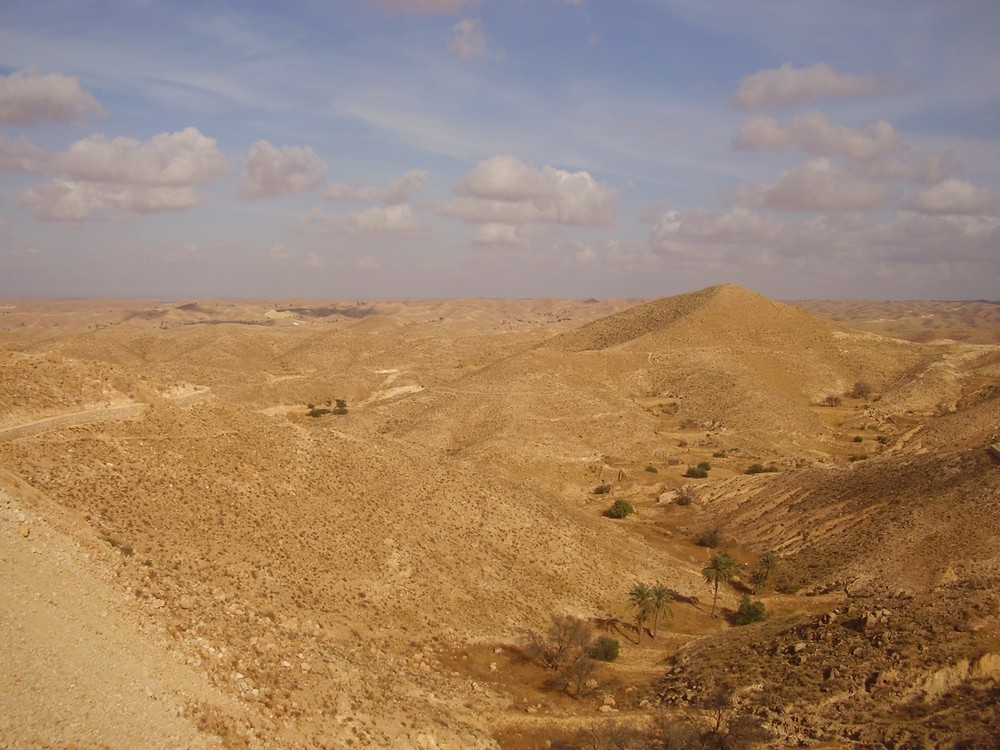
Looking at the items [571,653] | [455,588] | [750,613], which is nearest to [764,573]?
[750,613]

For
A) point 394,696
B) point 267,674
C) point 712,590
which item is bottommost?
point 712,590

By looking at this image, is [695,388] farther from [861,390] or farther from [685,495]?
[685,495]

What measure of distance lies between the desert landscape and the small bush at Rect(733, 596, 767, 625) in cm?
11

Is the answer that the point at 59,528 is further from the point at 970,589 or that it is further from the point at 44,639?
the point at 970,589

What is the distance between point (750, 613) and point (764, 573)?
3826 millimetres

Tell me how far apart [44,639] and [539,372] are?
49.4 meters

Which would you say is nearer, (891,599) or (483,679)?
(483,679)

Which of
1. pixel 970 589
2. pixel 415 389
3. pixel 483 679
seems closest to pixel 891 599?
pixel 970 589

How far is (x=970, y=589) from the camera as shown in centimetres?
1859

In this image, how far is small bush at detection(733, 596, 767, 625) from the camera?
77.3 feet

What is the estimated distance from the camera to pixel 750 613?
2369 cm

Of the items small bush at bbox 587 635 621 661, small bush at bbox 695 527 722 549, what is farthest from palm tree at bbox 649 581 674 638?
small bush at bbox 695 527 722 549

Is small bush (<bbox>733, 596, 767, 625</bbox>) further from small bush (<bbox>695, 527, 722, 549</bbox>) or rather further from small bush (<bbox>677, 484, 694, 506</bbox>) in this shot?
small bush (<bbox>677, 484, 694, 506</bbox>)

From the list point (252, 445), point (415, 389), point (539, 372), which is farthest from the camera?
point (415, 389)
